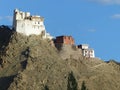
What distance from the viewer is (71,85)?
145125 millimetres
